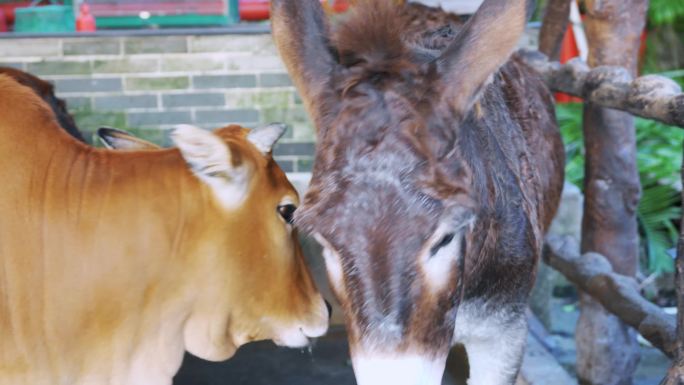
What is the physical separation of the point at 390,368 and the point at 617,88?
6.85 ft

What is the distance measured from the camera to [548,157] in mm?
3877

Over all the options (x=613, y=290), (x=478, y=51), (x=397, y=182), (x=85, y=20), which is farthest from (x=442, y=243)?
(x=85, y=20)

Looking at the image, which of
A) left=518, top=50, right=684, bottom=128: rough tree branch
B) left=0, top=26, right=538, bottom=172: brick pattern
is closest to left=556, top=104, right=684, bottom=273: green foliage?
left=0, top=26, right=538, bottom=172: brick pattern

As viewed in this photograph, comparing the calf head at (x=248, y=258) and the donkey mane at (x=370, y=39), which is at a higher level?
the donkey mane at (x=370, y=39)

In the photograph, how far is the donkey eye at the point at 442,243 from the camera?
7.35ft

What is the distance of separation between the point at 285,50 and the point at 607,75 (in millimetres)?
1809

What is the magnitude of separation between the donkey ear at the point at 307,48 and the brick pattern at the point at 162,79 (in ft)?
10.8

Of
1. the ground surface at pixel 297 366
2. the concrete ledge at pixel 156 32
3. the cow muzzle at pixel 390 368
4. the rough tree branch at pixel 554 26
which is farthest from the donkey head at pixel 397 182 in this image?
the concrete ledge at pixel 156 32

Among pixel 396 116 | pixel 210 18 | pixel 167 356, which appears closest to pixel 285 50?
pixel 396 116

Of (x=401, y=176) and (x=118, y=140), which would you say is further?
(x=118, y=140)

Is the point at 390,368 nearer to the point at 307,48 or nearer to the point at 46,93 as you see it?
the point at 307,48

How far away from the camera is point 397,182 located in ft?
7.25

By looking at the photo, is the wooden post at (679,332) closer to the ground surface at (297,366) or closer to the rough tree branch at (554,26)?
the ground surface at (297,366)

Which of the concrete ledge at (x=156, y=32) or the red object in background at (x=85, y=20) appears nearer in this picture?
the concrete ledge at (x=156, y=32)
